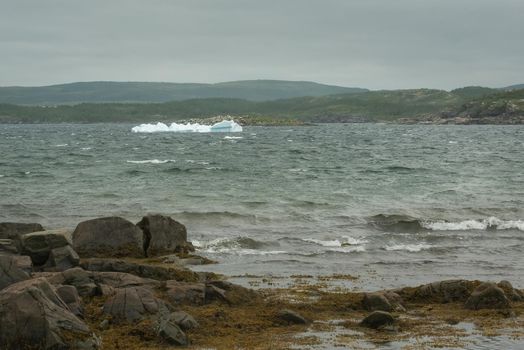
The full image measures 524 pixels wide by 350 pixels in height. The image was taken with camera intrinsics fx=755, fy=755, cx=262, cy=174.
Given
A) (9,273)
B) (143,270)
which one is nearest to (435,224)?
(143,270)

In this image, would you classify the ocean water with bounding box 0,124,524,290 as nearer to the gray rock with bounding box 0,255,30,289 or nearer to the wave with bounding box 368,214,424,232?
the wave with bounding box 368,214,424,232

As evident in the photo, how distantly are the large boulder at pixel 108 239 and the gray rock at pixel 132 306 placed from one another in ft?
23.2

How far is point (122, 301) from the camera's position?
14.5m

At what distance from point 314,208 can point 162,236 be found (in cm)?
1327

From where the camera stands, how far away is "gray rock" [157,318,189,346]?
43.1 feet

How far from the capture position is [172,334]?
13.2m

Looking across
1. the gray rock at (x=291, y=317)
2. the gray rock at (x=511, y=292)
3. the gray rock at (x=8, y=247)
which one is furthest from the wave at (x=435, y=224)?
the gray rock at (x=8, y=247)

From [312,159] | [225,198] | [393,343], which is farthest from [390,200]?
[312,159]

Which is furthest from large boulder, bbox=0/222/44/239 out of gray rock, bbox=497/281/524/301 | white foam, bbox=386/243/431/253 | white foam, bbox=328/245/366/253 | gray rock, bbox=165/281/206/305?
gray rock, bbox=497/281/524/301

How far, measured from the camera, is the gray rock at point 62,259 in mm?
18453

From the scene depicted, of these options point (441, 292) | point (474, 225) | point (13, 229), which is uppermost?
point (13, 229)

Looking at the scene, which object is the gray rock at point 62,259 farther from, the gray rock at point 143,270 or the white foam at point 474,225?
the white foam at point 474,225

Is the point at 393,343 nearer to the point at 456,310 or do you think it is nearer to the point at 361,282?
the point at 456,310

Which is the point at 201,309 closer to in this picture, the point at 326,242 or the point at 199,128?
the point at 326,242
